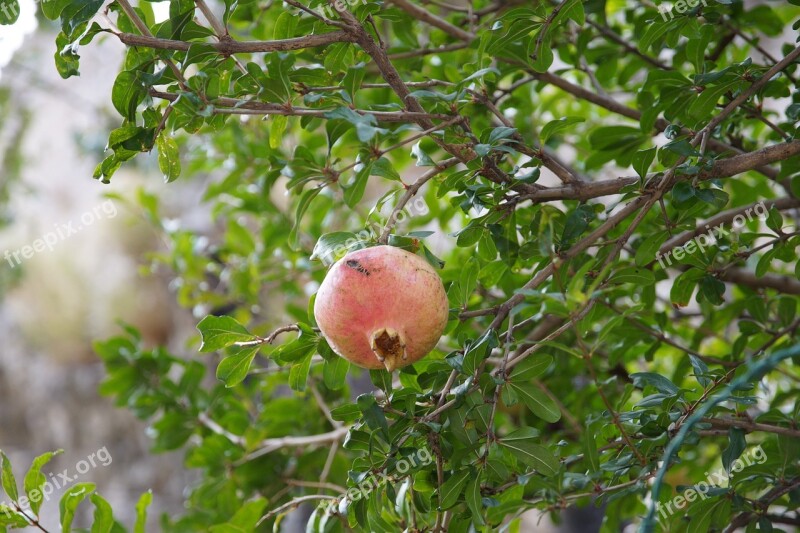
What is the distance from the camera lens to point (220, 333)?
1037 millimetres

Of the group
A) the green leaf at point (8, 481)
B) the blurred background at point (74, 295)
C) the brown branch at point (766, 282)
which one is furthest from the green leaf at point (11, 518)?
the blurred background at point (74, 295)

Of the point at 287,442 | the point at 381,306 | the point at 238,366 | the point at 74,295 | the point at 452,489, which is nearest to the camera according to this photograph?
the point at 381,306

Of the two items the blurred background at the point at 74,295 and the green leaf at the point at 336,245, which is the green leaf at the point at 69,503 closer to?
the green leaf at the point at 336,245

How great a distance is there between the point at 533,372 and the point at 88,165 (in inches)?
229

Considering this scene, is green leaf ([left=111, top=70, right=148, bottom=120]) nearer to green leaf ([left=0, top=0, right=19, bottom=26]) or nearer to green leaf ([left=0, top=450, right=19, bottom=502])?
green leaf ([left=0, top=0, right=19, bottom=26])

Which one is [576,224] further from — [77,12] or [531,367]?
[77,12]

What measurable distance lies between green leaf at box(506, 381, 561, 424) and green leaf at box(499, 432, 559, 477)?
4 centimetres

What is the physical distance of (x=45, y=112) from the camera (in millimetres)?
6059

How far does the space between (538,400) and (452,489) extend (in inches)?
6.5

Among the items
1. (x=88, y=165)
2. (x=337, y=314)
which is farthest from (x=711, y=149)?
(x=88, y=165)

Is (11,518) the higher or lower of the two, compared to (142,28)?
lower

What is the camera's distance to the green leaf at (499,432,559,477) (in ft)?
3.11

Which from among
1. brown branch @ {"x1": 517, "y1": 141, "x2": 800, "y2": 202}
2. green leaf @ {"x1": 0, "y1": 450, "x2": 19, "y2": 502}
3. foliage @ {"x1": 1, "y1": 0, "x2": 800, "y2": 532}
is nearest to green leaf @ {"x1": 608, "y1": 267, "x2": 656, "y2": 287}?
foliage @ {"x1": 1, "y1": 0, "x2": 800, "y2": 532}

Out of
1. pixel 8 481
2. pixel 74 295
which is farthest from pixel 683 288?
pixel 74 295
